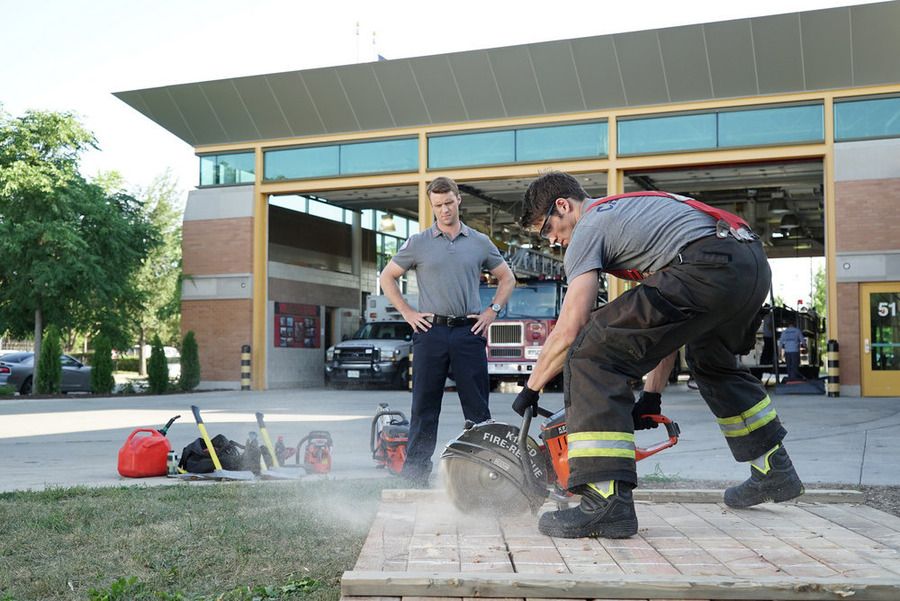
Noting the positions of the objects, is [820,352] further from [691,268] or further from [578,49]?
[691,268]

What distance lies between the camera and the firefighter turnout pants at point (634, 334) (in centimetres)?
368

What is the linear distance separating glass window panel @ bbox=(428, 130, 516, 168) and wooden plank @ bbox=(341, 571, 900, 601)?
20322mm

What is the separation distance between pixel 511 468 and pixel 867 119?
18.8 meters

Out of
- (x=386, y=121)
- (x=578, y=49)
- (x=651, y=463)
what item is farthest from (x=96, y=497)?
Answer: (x=386, y=121)

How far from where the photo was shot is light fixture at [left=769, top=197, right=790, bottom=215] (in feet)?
91.6

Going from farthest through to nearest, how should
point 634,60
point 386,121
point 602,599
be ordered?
point 386,121 < point 634,60 < point 602,599

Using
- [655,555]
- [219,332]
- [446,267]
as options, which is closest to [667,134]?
[219,332]

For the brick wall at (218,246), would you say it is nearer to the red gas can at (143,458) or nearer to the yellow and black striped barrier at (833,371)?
the yellow and black striped barrier at (833,371)

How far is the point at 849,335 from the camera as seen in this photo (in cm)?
2011

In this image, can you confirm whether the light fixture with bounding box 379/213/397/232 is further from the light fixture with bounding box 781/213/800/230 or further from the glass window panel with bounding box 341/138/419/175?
the light fixture with bounding box 781/213/800/230

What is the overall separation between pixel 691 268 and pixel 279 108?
21.9 meters

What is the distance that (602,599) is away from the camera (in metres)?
2.90

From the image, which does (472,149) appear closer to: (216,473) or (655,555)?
(216,473)

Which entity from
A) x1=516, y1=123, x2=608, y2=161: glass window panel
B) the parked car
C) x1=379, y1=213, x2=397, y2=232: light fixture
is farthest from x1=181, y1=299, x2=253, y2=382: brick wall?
x1=379, y1=213, x2=397, y2=232: light fixture
